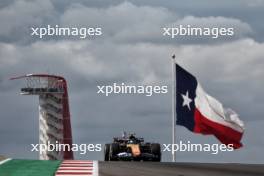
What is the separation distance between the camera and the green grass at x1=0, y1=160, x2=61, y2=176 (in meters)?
26.2

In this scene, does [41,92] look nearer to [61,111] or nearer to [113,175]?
[61,111]

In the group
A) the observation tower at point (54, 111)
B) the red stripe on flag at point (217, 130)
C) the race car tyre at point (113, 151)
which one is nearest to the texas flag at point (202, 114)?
the red stripe on flag at point (217, 130)

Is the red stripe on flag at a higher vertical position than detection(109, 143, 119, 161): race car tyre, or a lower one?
higher

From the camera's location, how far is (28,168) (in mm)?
28688

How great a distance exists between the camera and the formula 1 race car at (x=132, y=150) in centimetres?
4447

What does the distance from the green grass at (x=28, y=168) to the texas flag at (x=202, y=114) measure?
7.14 meters

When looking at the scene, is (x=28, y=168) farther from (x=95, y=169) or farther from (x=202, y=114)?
(x=202, y=114)

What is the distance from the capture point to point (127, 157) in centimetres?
4584

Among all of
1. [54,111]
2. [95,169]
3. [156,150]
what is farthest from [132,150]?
[54,111]

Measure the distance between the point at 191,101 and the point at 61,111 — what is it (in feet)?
490

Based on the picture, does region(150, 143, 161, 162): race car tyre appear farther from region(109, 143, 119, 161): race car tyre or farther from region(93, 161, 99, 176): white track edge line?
region(93, 161, 99, 176): white track edge line

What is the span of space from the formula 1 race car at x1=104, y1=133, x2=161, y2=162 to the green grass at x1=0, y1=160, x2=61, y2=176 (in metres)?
11.6

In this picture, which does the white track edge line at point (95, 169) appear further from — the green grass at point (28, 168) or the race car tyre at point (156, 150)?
the race car tyre at point (156, 150)

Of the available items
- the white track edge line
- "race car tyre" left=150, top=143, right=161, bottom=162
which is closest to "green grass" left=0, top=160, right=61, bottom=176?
the white track edge line
